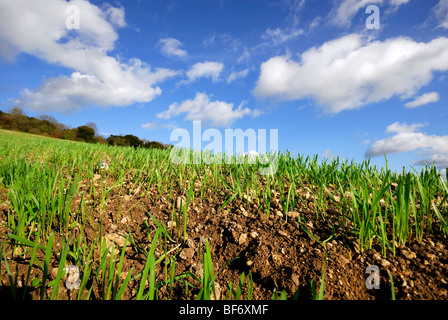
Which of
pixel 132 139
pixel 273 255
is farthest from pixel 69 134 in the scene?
pixel 273 255

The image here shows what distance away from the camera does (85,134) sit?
40.2 metres

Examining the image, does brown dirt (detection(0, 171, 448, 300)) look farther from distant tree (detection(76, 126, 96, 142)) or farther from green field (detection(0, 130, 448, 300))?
distant tree (detection(76, 126, 96, 142))

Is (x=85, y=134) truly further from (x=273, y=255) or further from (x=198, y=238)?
(x=273, y=255)

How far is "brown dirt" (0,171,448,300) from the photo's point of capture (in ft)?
4.21

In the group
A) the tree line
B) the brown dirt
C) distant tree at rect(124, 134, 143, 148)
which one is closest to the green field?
the brown dirt

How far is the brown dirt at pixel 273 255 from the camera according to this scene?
1.28 metres

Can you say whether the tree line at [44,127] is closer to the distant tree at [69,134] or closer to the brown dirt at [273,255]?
the distant tree at [69,134]

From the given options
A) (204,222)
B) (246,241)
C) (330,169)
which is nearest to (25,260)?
(204,222)

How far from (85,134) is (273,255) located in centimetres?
4589

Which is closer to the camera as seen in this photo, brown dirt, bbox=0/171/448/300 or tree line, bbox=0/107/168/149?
brown dirt, bbox=0/171/448/300

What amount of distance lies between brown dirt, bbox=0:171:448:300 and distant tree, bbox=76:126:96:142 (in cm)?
4308

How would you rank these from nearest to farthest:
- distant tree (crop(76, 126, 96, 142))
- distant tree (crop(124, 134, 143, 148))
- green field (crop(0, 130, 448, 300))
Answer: green field (crop(0, 130, 448, 300)) → distant tree (crop(124, 134, 143, 148)) → distant tree (crop(76, 126, 96, 142))
